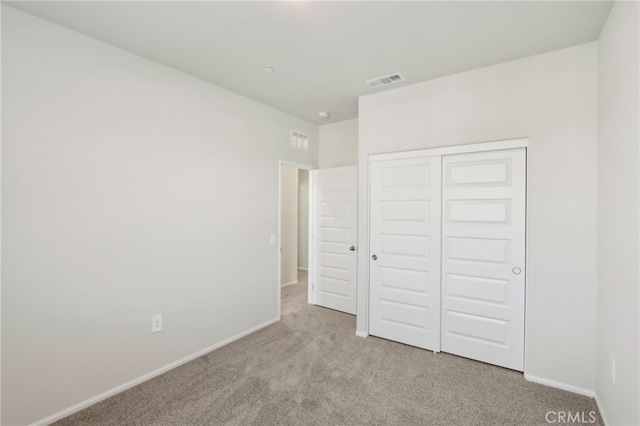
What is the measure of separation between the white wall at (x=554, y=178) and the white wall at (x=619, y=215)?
0.10m

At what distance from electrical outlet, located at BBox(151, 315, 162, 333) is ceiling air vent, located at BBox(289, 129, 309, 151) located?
8.61 feet

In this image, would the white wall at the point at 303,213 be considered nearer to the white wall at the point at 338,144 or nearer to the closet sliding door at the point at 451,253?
the white wall at the point at 338,144

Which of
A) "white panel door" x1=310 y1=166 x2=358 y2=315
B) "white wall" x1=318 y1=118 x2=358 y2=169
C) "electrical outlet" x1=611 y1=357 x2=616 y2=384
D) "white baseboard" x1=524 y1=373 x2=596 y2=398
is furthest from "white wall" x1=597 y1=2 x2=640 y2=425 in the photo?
"white wall" x1=318 y1=118 x2=358 y2=169

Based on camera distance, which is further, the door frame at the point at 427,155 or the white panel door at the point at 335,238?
the white panel door at the point at 335,238

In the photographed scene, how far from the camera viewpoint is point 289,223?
591 centimetres

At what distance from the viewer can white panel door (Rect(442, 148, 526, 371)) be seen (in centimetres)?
266

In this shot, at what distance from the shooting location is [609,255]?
2.01 meters

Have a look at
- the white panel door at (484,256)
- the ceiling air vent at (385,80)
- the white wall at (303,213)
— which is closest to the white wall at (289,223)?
the white wall at (303,213)

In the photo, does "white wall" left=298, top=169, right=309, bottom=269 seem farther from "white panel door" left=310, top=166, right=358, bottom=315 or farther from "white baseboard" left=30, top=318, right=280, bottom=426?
"white baseboard" left=30, top=318, right=280, bottom=426

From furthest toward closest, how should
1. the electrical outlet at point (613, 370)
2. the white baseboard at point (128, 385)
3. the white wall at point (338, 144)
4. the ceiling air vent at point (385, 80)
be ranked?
the white wall at point (338, 144), the ceiling air vent at point (385, 80), the white baseboard at point (128, 385), the electrical outlet at point (613, 370)

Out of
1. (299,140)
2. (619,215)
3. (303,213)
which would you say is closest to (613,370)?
(619,215)

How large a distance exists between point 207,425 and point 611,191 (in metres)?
3.12

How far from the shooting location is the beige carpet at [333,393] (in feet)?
6.93

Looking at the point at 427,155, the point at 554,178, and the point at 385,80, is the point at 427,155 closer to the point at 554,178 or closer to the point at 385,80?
the point at 385,80
